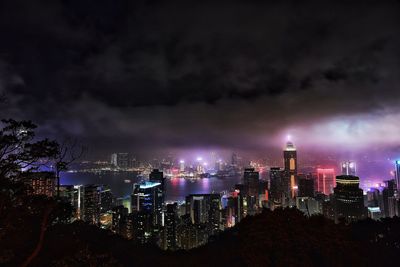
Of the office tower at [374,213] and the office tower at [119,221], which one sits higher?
the office tower at [119,221]

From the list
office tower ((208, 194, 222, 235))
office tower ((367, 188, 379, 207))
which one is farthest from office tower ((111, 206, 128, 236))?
office tower ((367, 188, 379, 207))

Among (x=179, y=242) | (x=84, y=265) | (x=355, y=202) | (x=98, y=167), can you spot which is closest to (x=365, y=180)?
(x=355, y=202)

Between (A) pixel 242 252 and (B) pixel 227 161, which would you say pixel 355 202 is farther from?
(B) pixel 227 161

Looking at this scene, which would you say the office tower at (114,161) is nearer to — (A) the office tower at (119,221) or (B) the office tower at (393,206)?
(A) the office tower at (119,221)

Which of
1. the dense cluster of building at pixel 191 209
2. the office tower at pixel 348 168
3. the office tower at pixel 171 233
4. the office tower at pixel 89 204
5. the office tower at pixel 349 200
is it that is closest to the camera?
the office tower at pixel 171 233

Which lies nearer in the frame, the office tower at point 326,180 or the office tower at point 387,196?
the office tower at point 387,196

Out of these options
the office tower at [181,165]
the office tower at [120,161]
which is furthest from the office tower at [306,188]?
the office tower at [120,161]

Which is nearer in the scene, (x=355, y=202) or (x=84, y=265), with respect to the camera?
(x=84, y=265)
